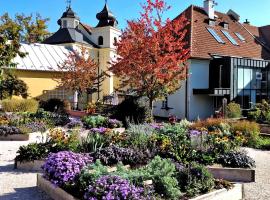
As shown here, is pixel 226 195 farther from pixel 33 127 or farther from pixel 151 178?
pixel 33 127

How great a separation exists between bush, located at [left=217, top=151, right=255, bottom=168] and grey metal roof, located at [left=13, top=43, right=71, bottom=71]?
22.4 meters

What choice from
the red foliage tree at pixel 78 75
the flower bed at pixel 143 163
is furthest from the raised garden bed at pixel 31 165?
the red foliage tree at pixel 78 75

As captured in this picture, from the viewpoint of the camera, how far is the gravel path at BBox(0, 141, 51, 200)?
701 centimetres

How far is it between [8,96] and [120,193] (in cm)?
2184

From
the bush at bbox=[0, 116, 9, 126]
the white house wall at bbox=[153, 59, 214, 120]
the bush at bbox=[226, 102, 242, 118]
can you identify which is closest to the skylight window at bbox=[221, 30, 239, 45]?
the white house wall at bbox=[153, 59, 214, 120]

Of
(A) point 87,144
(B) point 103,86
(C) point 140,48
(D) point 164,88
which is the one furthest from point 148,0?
(B) point 103,86

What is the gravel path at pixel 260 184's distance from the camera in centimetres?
733

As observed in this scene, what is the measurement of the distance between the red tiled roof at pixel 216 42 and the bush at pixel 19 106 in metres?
10.7

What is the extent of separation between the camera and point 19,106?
2203 centimetres

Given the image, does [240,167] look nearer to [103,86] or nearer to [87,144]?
[87,144]

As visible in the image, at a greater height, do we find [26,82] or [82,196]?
[26,82]

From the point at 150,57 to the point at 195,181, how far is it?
10645 mm

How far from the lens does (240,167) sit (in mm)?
8836

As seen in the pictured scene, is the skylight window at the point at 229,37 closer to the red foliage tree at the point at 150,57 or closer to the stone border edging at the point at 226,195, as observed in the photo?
the red foliage tree at the point at 150,57
